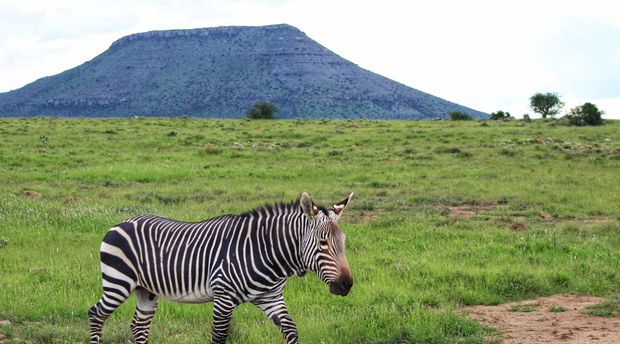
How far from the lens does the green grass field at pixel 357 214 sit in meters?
8.45

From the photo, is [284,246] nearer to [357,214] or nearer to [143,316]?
[143,316]

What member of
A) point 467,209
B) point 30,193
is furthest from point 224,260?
point 30,193

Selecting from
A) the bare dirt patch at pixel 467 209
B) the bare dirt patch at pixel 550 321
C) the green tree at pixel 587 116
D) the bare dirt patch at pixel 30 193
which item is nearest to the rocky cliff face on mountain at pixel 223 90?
the green tree at pixel 587 116

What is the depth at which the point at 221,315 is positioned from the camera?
6188mm

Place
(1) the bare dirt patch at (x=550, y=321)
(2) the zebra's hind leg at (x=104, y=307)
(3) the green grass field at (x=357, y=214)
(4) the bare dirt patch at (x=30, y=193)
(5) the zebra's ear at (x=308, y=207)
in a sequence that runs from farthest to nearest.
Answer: (4) the bare dirt patch at (x=30, y=193) → (3) the green grass field at (x=357, y=214) → (1) the bare dirt patch at (x=550, y=321) → (2) the zebra's hind leg at (x=104, y=307) → (5) the zebra's ear at (x=308, y=207)

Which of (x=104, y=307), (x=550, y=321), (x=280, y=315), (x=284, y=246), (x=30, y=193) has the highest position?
(x=284, y=246)

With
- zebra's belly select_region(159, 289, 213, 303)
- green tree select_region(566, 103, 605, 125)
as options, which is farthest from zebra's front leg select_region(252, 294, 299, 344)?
green tree select_region(566, 103, 605, 125)

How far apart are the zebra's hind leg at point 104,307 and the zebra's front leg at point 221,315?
3.81 ft

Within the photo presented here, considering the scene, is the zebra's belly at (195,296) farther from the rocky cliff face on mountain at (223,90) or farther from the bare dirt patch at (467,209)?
the rocky cliff face on mountain at (223,90)

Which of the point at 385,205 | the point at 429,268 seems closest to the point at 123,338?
the point at 429,268

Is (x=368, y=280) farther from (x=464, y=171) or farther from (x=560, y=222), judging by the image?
(x=464, y=171)

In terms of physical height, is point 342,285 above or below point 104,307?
above

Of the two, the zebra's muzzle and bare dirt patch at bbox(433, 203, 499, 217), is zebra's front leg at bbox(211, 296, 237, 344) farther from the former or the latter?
bare dirt patch at bbox(433, 203, 499, 217)

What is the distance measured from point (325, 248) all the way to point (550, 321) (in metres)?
4.26
